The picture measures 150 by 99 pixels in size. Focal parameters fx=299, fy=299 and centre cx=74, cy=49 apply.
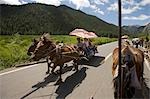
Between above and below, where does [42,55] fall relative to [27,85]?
above

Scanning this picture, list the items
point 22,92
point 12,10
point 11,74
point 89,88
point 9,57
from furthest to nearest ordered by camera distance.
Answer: point 12,10
point 9,57
point 11,74
point 89,88
point 22,92

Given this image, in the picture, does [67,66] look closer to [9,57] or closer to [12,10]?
[9,57]

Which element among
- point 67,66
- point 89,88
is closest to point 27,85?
point 89,88

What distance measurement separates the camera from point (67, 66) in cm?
1638

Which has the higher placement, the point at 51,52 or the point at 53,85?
the point at 51,52

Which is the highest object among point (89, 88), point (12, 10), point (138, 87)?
point (12, 10)

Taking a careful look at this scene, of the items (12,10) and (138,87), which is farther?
(12,10)

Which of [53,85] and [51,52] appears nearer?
[53,85]

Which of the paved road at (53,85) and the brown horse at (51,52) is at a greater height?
the brown horse at (51,52)

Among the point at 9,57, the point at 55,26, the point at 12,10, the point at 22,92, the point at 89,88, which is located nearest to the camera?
the point at 22,92

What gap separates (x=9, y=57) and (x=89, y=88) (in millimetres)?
9940

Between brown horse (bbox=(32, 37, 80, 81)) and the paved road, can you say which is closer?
the paved road

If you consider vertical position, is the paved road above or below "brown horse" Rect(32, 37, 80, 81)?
below

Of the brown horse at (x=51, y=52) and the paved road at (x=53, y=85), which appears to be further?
the brown horse at (x=51, y=52)
